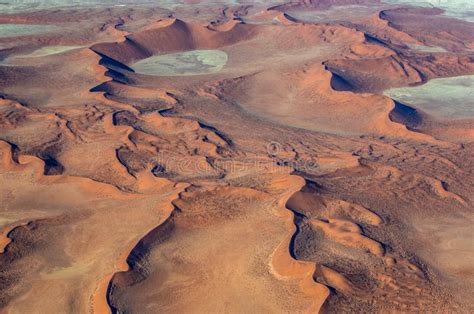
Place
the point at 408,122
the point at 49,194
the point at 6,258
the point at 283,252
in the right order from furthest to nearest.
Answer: the point at 408,122 < the point at 49,194 < the point at 6,258 < the point at 283,252

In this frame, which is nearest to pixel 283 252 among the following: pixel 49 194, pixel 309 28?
pixel 49 194

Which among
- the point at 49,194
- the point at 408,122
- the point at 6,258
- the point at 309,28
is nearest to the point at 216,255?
the point at 6,258

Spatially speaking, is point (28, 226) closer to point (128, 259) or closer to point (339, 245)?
point (128, 259)

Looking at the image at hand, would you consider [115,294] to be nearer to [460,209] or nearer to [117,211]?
[117,211]

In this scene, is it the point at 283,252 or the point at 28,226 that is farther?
the point at 28,226

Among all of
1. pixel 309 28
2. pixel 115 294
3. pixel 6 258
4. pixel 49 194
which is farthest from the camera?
pixel 309 28

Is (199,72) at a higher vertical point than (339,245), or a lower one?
lower
